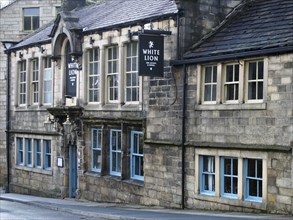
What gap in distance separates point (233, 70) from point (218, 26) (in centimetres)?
310

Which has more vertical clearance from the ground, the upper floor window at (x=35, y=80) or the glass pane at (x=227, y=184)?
the upper floor window at (x=35, y=80)

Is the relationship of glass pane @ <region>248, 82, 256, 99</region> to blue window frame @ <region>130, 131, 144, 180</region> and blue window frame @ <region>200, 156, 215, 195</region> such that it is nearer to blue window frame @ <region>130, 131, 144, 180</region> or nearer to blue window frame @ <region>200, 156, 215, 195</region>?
blue window frame @ <region>200, 156, 215, 195</region>

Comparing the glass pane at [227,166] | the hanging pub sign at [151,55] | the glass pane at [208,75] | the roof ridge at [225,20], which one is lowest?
the glass pane at [227,166]

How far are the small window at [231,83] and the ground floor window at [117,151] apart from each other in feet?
14.7

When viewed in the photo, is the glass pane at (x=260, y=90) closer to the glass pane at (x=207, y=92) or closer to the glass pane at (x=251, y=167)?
the glass pane at (x=251, y=167)

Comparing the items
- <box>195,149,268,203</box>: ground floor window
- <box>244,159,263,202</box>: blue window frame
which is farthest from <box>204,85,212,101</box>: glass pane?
<box>244,159,263,202</box>: blue window frame

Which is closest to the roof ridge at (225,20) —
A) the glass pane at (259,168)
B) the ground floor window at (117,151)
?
the ground floor window at (117,151)

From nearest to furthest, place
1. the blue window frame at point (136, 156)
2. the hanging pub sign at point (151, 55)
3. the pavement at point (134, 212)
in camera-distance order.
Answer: the pavement at point (134, 212), the hanging pub sign at point (151, 55), the blue window frame at point (136, 156)

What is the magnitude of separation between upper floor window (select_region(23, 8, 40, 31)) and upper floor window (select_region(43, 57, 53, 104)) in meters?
10.6

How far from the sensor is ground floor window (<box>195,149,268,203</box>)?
17.4 meters

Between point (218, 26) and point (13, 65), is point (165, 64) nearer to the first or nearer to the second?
point (218, 26)

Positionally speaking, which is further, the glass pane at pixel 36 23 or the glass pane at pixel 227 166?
the glass pane at pixel 36 23

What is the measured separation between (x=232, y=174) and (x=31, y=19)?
78.2 feet

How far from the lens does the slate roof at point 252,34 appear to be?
17.2 metres
